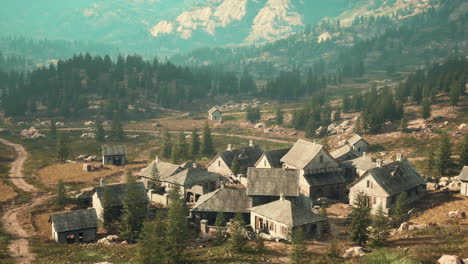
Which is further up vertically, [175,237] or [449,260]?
[449,260]

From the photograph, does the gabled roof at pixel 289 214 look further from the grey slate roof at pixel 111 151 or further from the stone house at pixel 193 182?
the grey slate roof at pixel 111 151

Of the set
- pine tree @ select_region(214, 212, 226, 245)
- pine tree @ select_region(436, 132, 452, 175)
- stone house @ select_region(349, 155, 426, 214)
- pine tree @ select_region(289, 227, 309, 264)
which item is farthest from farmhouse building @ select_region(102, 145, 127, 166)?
pine tree @ select_region(289, 227, 309, 264)

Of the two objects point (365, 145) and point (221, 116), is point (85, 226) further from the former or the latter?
point (221, 116)

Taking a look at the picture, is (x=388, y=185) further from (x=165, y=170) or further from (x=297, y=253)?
(x=165, y=170)

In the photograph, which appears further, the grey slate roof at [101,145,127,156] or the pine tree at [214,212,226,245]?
the grey slate roof at [101,145,127,156]

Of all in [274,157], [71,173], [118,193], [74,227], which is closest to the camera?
[74,227]

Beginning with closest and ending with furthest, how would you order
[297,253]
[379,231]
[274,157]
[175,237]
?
[297,253] < [175,237] < [379,231] < [274,157]

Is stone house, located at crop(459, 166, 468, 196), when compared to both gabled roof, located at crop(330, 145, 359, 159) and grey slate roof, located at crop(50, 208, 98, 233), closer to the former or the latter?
gabled roof, located at crop(330, 145, 359, 159)

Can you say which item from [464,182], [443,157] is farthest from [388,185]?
[443,157]
